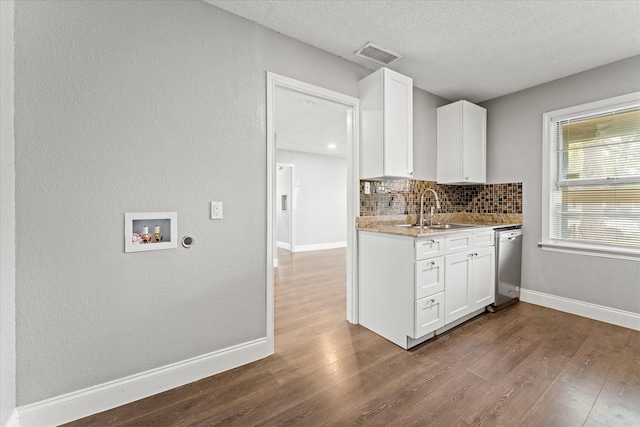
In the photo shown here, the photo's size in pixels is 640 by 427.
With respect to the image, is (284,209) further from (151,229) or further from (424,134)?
(151,229)

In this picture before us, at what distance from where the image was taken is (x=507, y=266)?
3.07 metres

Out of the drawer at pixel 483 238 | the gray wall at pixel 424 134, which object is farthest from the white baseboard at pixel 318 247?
the drawer at pixel 483 238

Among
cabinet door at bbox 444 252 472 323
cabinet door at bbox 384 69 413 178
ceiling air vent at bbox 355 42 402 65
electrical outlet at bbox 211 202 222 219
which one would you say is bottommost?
cabinet door at bbox 444 252 472 323

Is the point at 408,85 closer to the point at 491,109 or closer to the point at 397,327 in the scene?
the point at 491,109

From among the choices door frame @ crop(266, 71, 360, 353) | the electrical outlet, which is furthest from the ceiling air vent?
the electrical outlet

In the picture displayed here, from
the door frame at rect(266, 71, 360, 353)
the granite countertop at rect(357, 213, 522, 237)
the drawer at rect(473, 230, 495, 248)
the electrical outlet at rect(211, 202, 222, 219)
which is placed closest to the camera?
the electrical outlet at rect(211, 202, 222, 219)

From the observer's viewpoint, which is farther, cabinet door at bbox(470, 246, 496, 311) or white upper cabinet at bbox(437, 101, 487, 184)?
white upper cabinet at bbox(437, 101, 487, 184)

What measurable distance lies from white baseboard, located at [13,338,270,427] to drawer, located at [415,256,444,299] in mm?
1271

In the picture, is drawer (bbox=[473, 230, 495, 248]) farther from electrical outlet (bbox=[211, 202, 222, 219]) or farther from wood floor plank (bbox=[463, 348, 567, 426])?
electrical outlet (bbox=[211, 202, 222, 219])

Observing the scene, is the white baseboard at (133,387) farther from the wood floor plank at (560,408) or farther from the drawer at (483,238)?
the drawer at (483,238)

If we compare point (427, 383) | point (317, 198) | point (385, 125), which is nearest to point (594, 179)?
point (385, 125)

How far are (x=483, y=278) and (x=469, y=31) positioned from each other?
2.18 meters

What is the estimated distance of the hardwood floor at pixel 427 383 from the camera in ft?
4.91

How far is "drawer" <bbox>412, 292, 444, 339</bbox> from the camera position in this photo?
2166 mm
